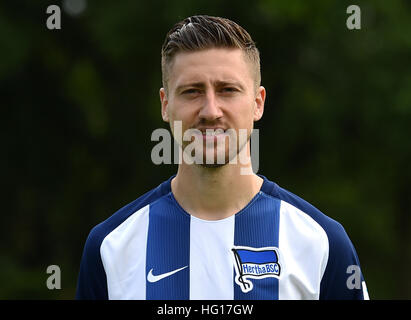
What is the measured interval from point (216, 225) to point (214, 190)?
5.9 inches

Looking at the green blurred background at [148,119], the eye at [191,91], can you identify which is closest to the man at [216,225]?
the eye at [191,91]

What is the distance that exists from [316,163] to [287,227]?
904 cm

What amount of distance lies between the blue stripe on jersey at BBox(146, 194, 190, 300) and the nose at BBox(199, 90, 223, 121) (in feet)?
1.61

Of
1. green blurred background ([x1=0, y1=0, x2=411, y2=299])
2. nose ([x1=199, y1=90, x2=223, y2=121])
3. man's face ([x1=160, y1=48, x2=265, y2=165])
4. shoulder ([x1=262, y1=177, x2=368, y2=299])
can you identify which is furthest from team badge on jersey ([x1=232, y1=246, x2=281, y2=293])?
green blurred background ([x1=0, y1=0, x2=411, y2=299])

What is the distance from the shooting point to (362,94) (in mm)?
11047

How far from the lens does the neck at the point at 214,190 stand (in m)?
3.11

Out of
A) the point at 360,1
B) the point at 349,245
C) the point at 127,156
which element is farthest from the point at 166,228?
the point at 127,156

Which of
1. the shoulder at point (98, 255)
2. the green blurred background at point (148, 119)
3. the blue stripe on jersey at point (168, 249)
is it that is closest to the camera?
the blue stripe on jersey at point (168, 249)

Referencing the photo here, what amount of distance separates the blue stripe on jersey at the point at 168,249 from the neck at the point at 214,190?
0.07 m

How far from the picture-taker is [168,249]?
315 cm

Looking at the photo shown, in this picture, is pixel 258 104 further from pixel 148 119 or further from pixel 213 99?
pixel 148 119

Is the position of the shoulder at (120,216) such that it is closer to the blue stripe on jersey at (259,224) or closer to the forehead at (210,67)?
the blue stripe on jersey at (259,224)

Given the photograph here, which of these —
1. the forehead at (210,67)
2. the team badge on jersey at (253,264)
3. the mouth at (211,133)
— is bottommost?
the team badge on jersey at (253,264)
